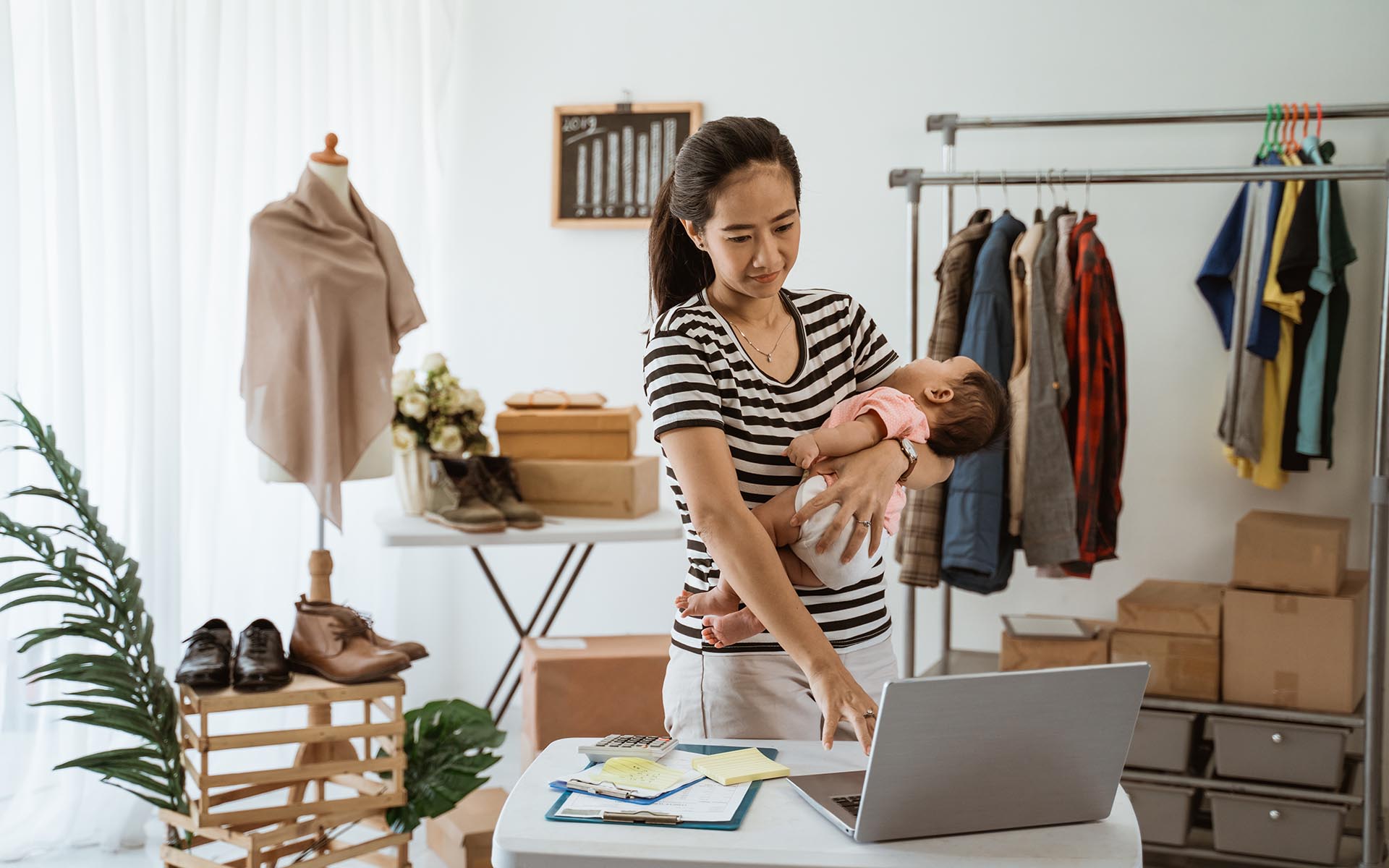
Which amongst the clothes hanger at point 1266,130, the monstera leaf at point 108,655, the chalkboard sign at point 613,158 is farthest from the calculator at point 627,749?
the chalkboard sign at point 613,158

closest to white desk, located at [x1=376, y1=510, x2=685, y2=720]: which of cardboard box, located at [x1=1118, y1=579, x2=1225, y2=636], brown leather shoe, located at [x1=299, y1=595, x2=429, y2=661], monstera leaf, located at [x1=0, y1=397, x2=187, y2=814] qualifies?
brown leather shoe, located at [x1=299, y1=595, x2=429, y2=661]

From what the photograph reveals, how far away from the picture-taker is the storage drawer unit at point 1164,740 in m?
2.81

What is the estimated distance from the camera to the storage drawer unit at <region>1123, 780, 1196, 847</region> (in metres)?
2.83

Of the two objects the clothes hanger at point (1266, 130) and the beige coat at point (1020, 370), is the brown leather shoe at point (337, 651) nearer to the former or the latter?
the beige coat at point (1020, 370)

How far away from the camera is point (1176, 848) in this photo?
2.85 meters

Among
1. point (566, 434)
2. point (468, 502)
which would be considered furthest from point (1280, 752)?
point (468, 502)

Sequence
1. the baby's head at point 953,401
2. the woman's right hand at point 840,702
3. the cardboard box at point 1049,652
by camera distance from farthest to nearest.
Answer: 1. the cardboard box at point 1049,652
2. the baby's head at point 953,401
3. the woman's right hand at point 840,702

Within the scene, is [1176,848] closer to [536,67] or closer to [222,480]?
[222,480]

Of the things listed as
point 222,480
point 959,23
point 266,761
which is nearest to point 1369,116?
point 959,23

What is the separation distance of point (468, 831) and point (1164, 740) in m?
1.62

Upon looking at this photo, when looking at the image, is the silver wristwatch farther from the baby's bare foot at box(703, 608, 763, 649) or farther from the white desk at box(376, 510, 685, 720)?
the white desk at box(376, 510, 685, 720)

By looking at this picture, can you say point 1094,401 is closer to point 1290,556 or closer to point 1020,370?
point 1020,370

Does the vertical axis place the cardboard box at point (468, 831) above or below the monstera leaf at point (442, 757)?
below

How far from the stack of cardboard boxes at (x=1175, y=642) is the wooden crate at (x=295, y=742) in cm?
167
